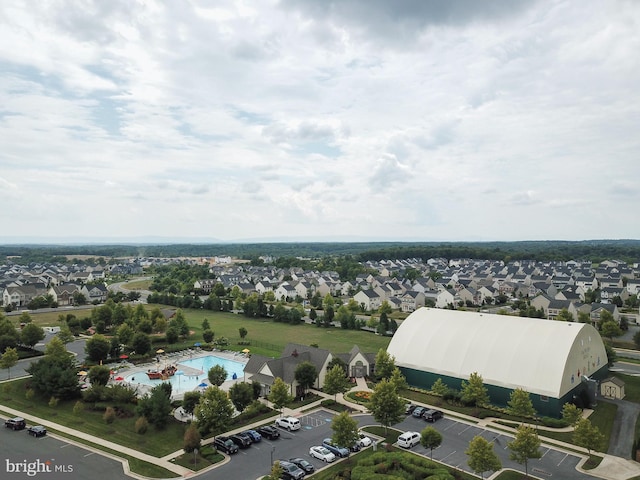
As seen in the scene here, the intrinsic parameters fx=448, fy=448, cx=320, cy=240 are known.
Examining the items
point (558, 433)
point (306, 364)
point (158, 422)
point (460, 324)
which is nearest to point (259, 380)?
point (306, 364)

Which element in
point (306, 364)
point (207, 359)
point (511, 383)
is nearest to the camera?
point (511, 383)

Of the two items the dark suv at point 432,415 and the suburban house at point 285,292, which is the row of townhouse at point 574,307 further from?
the suburban house at point 285,292

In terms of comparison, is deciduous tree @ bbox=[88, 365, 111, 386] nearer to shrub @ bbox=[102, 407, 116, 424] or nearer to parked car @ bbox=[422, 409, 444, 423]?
shrub @ bbox=[102, 407, 116, 424]

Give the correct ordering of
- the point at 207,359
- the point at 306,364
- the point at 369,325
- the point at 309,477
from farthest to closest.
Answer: the point at 369,325, the point at 207,359, the point at 306,364, the point at 309,477

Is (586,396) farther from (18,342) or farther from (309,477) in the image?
(18,342)

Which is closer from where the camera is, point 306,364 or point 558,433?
point 558,433

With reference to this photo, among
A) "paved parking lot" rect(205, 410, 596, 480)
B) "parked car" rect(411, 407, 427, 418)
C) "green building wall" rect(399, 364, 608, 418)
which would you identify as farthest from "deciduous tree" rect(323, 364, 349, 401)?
"green building wall" rect(399, 364, 608, 418)
